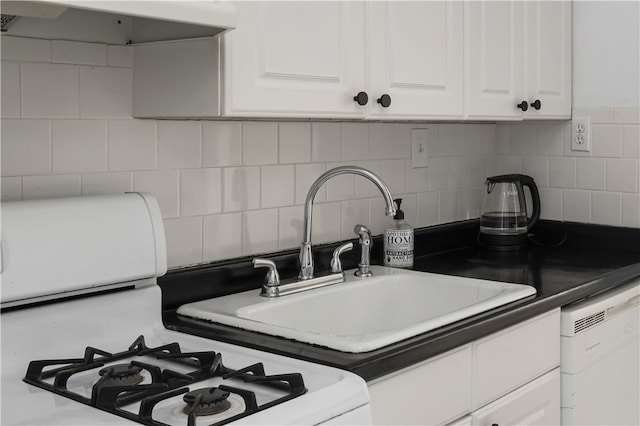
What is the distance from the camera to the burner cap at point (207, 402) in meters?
1.27

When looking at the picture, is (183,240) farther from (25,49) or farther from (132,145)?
(25,49)

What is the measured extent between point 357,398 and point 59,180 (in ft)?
2.60

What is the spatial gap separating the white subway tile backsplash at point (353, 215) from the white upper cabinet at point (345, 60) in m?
0.41

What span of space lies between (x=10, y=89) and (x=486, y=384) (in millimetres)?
1190

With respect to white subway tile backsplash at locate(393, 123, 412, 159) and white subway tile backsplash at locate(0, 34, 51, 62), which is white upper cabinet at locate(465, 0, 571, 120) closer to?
white subway tile backsplash at locate(393, 123, 412, 159)

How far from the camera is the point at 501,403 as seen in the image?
6.26ft

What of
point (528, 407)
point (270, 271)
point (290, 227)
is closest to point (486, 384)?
point (528, 407)

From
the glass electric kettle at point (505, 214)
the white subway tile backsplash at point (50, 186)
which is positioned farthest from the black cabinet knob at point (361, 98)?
the glass electric kettle at point (505, 214)

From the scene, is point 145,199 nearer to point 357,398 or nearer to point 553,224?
point 357,398

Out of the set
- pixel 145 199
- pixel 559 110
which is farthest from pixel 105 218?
pixel 559 110

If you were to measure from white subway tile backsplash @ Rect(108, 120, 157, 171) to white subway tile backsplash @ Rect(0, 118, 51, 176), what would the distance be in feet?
0.52

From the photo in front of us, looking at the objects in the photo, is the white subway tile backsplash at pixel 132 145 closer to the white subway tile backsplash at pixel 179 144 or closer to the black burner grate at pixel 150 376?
the white subway tile backsplash at pixel 179 144

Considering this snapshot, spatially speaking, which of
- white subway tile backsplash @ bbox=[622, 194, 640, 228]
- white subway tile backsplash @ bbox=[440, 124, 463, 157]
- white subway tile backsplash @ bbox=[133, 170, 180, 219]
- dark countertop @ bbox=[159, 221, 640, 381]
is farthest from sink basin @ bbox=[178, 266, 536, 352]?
white subway tile backsplash @ bbox=[622, 194, 640, 228]

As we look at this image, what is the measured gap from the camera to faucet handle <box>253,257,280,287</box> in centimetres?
199
